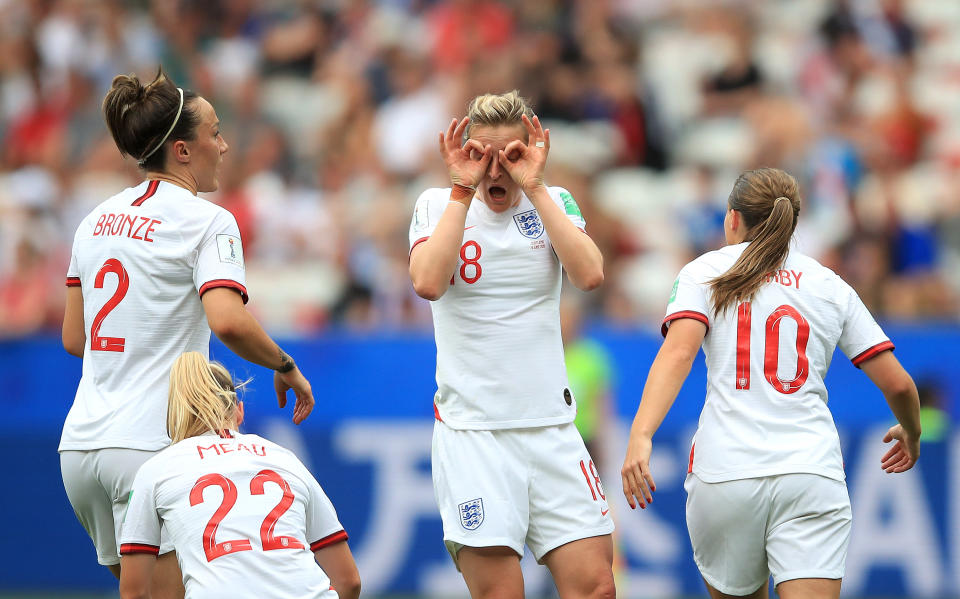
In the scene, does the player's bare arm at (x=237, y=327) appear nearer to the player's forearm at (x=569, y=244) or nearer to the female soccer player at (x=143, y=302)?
the female soccer player at (x=143, y=302)

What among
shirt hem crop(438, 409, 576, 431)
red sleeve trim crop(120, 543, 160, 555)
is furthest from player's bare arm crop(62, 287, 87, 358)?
shirt hem crop(438, 409, 576, 431)

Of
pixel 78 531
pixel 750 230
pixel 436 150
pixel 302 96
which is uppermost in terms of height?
pixel 302 96

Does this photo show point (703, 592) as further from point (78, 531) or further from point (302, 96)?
point (302, 96)

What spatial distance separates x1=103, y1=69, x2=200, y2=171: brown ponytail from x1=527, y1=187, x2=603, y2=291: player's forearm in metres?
1.33

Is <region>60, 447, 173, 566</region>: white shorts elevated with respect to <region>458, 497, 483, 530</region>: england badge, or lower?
elevated

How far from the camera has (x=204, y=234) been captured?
4.71 meters

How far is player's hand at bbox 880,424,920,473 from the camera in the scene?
197 inches

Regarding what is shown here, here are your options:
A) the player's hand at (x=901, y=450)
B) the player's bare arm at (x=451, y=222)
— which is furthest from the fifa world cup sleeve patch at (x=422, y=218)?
the player's hand at (x=901, y=450)

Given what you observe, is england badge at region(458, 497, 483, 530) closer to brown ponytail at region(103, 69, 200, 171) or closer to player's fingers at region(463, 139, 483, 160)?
player's fingers at region(463, 139, 483, 160)

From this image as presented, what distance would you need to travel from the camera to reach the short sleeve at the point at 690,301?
4762mm

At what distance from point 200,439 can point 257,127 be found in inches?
321

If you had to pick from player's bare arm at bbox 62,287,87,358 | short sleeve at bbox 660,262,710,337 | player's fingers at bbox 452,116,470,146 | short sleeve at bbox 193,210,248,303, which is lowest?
short sleeve at bbox 660,262,710,337

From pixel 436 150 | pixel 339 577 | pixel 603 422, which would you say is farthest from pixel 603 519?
pixel 436 150

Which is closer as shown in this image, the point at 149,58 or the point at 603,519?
the point at 603,519
